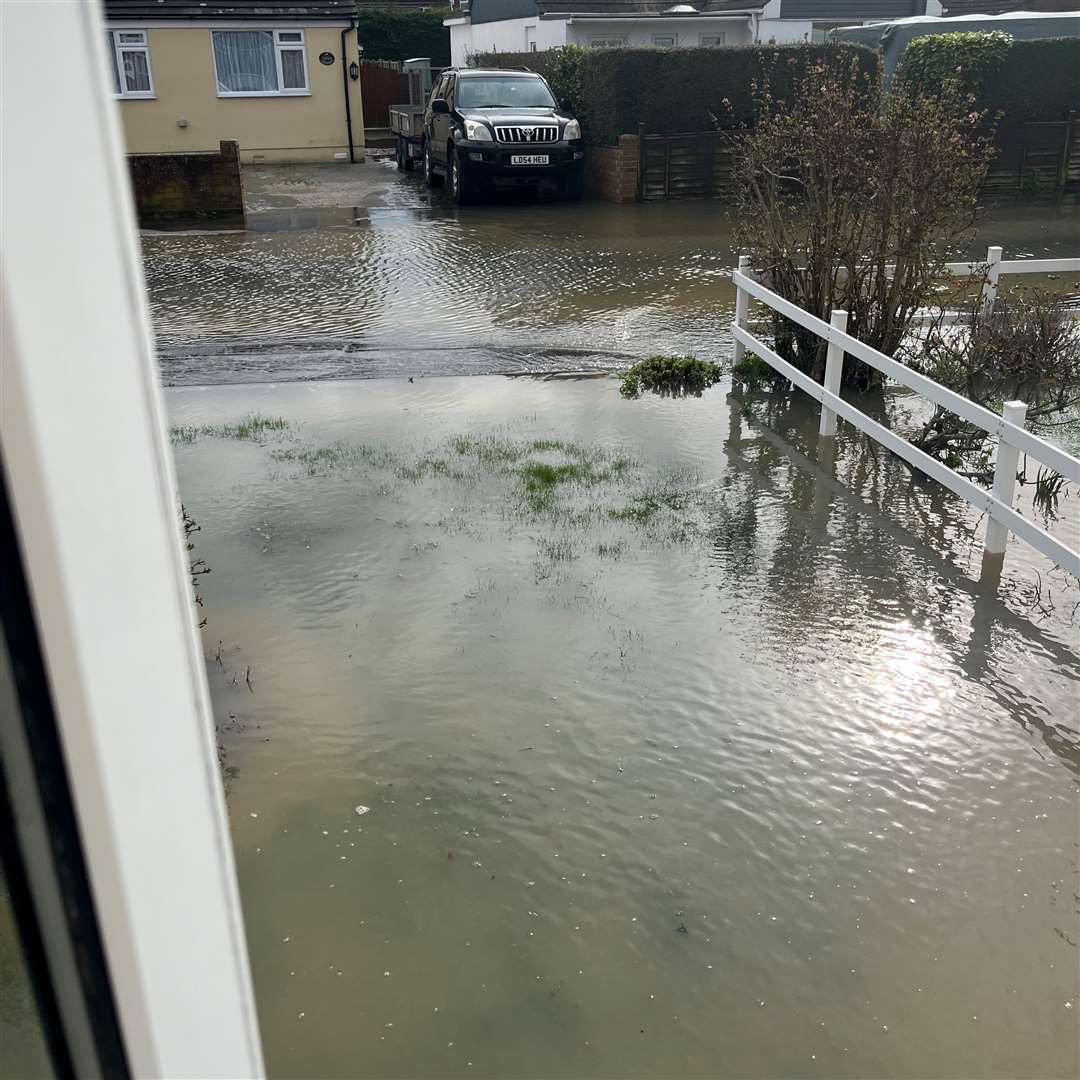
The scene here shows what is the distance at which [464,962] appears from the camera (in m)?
3.36

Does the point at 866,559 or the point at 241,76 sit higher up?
the point at 241,76

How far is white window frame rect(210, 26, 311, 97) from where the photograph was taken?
23031 mm

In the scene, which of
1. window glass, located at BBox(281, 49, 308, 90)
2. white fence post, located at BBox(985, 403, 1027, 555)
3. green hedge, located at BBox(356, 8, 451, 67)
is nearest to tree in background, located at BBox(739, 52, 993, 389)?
white fence post, located at BBox(985, 403, 1027, 555)

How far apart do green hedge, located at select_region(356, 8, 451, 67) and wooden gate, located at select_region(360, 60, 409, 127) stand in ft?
13.0

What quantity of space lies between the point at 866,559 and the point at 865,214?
11.6 ft

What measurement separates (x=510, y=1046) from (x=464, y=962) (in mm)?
334

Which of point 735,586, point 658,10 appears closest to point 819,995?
point 735,586

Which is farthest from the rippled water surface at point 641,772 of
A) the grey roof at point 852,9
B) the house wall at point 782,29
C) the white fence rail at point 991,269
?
the grey roof at point 852,9

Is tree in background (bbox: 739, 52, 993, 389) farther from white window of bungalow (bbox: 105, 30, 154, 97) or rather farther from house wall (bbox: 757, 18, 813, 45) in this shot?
house wall (bbox: 757, 18, 813, 45)

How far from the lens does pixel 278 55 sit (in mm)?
23391

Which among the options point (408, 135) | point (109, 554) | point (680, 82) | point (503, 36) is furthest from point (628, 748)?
point (503, 36)

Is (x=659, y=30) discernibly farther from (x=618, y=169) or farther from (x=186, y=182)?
(x=186, y=182)

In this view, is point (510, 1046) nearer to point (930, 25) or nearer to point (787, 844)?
point (787, 844)

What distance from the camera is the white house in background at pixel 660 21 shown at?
28.2 metres
